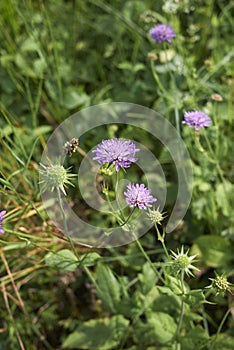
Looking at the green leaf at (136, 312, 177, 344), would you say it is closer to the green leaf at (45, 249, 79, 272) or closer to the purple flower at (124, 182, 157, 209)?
the green leaf at (45, 249, 79, 272)

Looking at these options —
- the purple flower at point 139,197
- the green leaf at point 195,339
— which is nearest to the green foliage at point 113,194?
the green leaf at point 195,339

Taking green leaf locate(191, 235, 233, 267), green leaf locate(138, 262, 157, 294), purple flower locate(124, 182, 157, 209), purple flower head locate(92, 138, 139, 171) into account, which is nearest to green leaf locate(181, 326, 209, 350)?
green leaf locate(138, 262, 157, 294)

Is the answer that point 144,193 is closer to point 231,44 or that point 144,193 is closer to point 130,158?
point 130,158

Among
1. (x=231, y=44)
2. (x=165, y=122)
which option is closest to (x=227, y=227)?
(x=165, y=122)

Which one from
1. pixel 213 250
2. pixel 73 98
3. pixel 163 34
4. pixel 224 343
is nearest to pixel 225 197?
pixel 213 250

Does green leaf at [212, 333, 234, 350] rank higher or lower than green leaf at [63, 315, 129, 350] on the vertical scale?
lower

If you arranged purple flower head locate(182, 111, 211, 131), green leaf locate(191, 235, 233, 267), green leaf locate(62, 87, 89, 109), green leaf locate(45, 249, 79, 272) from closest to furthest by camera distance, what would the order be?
green leaf locate(45, 249, 79, 272)
purple flower head locate(182, 111, 211, 131)
green leaf locate(191, 235, 233, 267)
green leaf locate(62, 87, 89, 109)

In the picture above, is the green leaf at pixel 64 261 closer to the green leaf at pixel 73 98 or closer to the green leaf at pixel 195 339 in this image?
the green leaf at pixel 195 339
